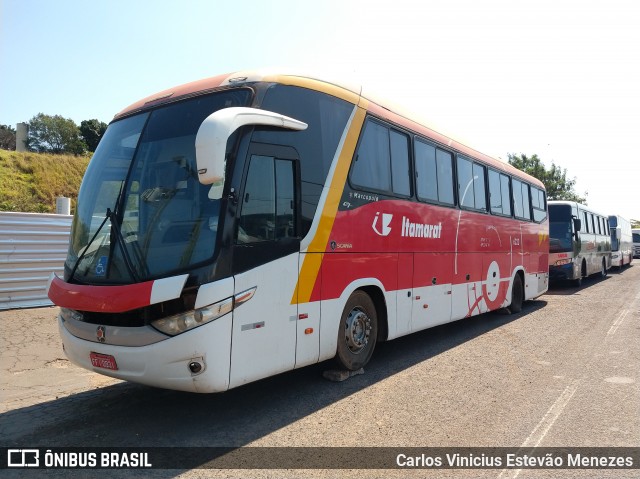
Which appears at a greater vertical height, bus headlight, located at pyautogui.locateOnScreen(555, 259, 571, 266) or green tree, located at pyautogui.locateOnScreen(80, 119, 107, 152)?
green tree, located at pyautogui.locateOnScreen(80, 119, 107, 152)

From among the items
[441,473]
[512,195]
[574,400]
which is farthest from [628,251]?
[441,473]

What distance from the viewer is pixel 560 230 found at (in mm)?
17859

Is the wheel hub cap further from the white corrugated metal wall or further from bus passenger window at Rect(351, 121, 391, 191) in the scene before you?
the white corrugated metal wall

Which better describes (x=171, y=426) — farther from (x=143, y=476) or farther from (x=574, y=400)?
(x=574, y=400)

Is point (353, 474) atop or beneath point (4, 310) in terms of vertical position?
beneath

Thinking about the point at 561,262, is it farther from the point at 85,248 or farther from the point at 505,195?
the point at 85,248

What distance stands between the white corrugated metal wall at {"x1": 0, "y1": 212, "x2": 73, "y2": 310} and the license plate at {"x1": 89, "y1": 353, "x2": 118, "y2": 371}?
605 centimetres

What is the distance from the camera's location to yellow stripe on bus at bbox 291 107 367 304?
16.9 feet

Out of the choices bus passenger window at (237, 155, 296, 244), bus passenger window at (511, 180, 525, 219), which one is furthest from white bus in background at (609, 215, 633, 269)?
bus passenger window at (237, 155, 296, 244)

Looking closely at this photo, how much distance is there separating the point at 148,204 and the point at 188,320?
4.04 feet

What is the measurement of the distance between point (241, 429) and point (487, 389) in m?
3.01

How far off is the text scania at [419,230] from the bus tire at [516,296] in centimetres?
508

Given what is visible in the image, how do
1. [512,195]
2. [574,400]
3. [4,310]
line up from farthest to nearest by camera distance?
[512,195]
[4,310]
[574,400]

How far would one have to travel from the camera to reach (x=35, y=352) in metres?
7.37
